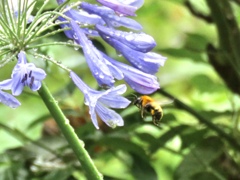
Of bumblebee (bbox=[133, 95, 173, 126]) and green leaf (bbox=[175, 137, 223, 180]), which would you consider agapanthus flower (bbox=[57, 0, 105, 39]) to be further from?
green leaf (bbox=[175, 137, 223, 180])

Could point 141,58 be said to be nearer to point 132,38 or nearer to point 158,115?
point 132,38

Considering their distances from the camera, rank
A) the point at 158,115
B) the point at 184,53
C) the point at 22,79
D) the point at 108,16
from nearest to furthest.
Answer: the point at 22,79 → the point at 108,16 → the point at 158,115 → the point at 184,53

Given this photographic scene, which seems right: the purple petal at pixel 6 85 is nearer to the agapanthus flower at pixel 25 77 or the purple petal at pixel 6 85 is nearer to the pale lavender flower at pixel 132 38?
the agapanthus flower at pixel 25 77

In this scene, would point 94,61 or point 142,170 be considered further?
point 142,170

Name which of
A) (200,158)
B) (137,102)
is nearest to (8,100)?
(137,102)

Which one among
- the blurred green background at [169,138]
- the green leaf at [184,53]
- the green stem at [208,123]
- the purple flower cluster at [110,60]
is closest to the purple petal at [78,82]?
the purple flower cluster at [110,60]

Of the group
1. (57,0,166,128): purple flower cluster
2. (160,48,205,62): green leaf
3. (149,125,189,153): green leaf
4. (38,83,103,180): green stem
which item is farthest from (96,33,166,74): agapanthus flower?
(160,48,205,62): green leaf
